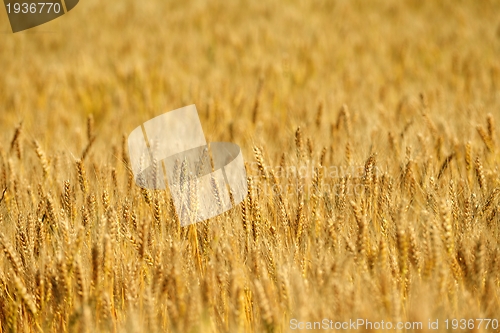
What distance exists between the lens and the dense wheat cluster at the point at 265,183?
1152mm

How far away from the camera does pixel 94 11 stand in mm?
5793

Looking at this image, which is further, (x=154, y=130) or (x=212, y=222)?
(x=154, y=130)

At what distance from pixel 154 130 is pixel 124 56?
7.76 feet

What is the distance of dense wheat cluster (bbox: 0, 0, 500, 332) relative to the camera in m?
1.15

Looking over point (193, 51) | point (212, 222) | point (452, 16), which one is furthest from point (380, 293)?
point (452, 16)

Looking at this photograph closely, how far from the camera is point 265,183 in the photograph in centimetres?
162

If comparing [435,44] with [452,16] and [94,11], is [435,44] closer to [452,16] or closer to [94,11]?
[452,16]

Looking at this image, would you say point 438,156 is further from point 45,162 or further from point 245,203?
point 45,162

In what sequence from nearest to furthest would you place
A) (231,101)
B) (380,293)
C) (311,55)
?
1. (380,293)
2. (231,101)
3. (311,55)

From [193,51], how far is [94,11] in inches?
80.5

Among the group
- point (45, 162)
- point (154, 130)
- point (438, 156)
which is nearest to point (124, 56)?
point (154, 130)

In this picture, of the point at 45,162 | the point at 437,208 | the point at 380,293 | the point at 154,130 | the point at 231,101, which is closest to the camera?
the point at 380,293

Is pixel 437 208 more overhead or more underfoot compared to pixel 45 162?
more underfoot

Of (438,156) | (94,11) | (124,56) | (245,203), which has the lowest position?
(438,156)
